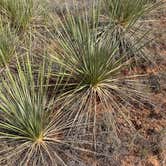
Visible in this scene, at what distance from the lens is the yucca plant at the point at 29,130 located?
210 centimetres

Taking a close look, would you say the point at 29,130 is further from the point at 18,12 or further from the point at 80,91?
the point at 18,12

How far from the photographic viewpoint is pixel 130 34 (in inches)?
111

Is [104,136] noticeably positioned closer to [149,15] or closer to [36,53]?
[36,53]

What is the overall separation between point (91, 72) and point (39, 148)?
0.55 metres


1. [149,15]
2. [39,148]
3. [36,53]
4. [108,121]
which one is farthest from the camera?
[149,15]

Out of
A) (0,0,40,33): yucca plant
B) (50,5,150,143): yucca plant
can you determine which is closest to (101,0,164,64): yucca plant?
(50,5,150,143): yucca plant

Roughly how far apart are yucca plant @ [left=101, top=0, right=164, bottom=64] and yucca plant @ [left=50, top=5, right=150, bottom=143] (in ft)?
0.71

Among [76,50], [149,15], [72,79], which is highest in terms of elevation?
[149,15]

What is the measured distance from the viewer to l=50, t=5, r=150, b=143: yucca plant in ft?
7.66

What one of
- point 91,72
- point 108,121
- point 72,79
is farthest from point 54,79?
point 108,121

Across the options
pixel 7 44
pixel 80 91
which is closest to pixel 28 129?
pixel 80 91

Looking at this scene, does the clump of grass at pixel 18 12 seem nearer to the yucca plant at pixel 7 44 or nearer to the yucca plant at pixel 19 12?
the yucca plant at pixel 19 12

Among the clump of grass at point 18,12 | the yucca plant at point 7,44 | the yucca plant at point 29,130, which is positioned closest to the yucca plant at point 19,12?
the clump of grass at point 18,12

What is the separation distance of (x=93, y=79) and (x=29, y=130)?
512mm
